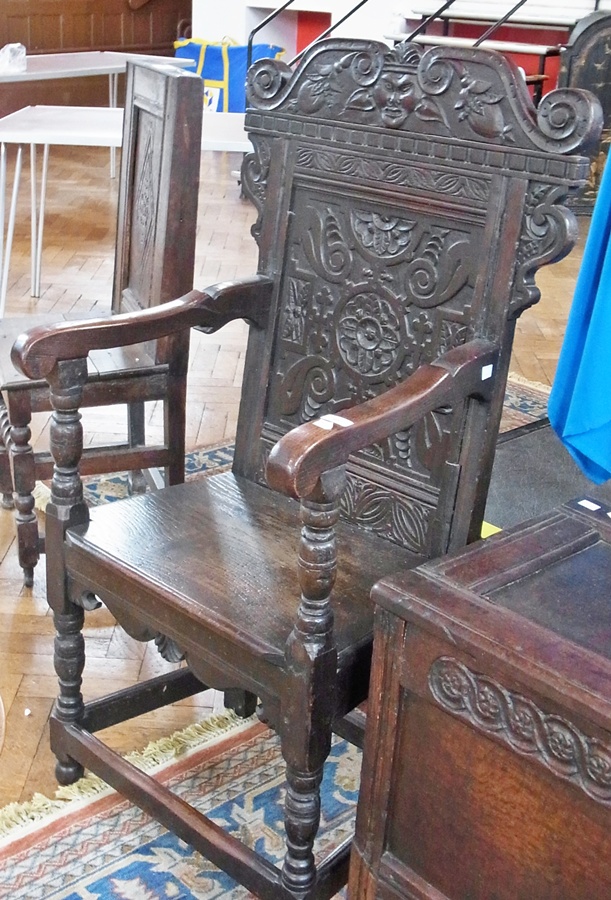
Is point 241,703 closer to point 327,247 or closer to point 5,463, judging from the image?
point 327,247

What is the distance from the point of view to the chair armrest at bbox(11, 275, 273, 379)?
60.8 inches

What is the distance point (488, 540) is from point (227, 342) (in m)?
2.92

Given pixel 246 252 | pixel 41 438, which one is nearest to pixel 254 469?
pixel 41 438

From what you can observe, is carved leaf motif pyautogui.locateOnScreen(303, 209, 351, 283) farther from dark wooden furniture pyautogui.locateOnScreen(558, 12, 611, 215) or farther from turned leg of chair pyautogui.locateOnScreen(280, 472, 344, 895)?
dark wooden furniture pyautogui.locateOnScreen(558, 12, 611, 215)

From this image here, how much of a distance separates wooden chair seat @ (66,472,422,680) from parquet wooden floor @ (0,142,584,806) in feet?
1.59

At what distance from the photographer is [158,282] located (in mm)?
2205

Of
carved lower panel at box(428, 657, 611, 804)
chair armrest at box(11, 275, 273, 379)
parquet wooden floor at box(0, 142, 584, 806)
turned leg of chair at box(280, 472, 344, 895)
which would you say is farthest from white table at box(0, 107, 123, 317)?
carved lower panel at box(428, 657, 611, 804)

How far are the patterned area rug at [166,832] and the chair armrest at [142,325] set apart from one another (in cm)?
75

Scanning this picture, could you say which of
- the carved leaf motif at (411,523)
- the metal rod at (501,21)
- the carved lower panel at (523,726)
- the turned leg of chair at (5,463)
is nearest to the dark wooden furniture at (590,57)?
the metal rod at (501,21)

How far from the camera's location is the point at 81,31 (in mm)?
9500

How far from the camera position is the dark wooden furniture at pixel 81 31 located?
879 centimetres

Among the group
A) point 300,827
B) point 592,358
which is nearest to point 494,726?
point 300,827

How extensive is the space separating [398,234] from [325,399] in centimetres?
31

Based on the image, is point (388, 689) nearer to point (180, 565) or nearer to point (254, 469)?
point (180, 565)
